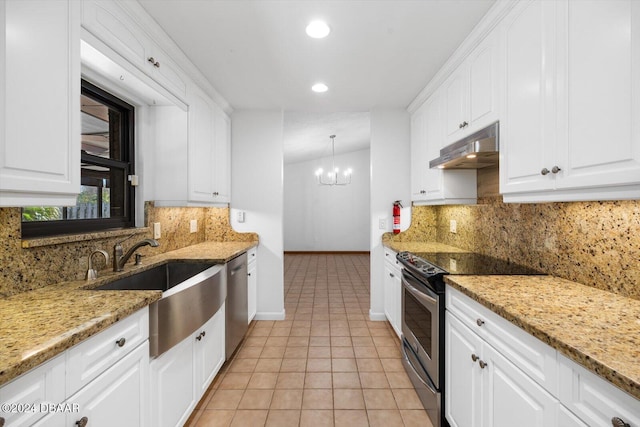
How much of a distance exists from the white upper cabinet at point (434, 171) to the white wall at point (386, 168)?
243mm

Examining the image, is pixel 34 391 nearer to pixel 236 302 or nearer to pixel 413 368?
pixel 236 302

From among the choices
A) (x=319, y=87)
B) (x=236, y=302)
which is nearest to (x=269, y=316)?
(x=236, y=302)

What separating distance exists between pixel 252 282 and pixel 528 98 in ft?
9.15

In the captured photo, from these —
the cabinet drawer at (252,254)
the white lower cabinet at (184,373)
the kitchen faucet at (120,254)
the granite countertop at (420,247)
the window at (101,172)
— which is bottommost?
the white lower cabinet at (184,373)

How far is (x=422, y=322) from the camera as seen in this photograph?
1879mm

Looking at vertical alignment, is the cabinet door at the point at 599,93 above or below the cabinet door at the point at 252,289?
above

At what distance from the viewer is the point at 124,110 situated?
7.09 feet

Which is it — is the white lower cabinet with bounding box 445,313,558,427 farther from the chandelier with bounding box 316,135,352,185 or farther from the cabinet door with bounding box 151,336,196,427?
the chandelier with bounding box 316,135,352,185

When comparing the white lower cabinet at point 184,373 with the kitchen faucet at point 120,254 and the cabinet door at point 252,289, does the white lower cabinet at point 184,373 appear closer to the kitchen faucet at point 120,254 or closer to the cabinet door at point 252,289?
the kitchen faucet at point 120,254

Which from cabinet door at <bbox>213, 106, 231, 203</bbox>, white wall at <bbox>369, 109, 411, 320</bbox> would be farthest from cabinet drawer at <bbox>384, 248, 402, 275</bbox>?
cabinet door at <bbox>213, 106, 231, 203</bbox>

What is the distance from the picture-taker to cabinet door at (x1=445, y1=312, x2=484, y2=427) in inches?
51.6

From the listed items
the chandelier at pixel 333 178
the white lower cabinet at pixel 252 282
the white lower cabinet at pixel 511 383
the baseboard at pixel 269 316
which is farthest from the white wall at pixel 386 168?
the chandelier at pixel 333 178

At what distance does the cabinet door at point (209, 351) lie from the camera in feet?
5.83

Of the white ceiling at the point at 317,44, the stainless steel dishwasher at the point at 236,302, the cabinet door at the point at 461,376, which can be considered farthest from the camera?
the stainless steel dishwasher at the point at 236,302
